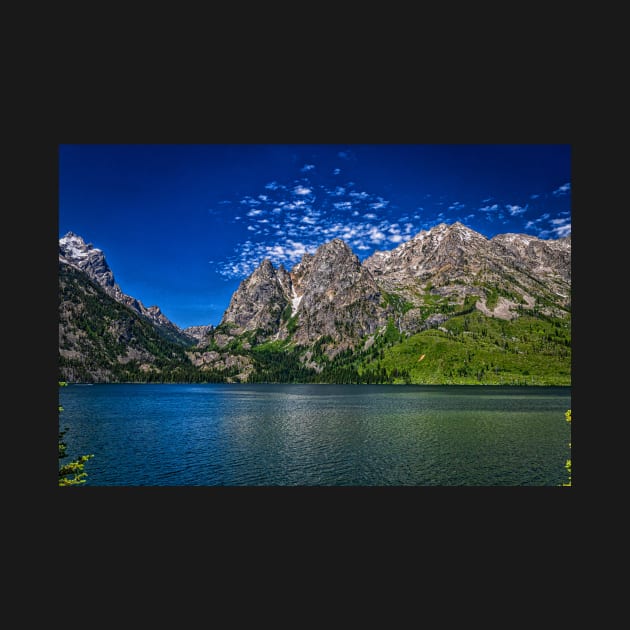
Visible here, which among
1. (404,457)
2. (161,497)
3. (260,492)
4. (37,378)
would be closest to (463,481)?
(404,457)

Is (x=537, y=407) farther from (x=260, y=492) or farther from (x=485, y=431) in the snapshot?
(x=260, y=492)

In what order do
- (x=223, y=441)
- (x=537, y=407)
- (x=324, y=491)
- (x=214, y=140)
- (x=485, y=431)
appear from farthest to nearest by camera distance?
1. (x=537, y=407)
2. (x=485, y=431)
3. (x=223, y=441)
4. (x=324, y=491)
5. (x=214, y=140)

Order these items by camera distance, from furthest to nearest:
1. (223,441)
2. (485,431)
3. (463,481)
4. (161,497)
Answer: (485,431) < (223,441) < (463,481) < (161,497)

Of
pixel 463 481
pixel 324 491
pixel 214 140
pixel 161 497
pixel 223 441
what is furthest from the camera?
pixel 223 441

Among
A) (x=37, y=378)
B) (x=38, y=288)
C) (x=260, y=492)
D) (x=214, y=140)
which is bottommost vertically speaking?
(x=260, y=492)

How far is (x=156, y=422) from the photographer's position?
3017 inches

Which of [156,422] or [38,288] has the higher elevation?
[38,288]

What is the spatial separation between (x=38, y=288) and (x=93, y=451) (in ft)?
128

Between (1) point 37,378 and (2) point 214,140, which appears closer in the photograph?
(1) point 37,378

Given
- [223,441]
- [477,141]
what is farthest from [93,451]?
[477,141]

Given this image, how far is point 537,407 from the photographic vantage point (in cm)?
10269

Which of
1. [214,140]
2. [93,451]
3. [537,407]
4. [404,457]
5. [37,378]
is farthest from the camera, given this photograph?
[537,407]

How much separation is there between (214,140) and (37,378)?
1643cm

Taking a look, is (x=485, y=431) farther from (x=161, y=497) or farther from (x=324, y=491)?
(x=161, y=497)
